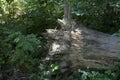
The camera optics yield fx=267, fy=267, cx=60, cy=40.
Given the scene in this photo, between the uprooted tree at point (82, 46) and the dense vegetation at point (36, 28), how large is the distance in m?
0.15

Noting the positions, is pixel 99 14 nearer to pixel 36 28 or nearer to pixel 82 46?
pixel 36 28

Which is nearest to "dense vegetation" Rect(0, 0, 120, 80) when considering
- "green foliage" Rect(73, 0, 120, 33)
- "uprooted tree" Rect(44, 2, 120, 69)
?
"green foliage" Rect(73, 0, 120, 33)

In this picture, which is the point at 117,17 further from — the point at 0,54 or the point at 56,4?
the point at 0,54

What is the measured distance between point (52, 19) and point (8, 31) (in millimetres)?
1010

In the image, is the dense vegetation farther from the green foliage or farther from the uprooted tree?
the uprooted tree

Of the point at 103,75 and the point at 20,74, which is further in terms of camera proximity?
the point at 20,74

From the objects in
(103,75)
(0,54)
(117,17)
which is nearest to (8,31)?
(0,54)

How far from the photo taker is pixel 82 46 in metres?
3.93

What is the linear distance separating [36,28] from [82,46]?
122cm

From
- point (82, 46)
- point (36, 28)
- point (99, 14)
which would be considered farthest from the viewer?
point (99, 14)

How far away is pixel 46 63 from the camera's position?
3.94 metres

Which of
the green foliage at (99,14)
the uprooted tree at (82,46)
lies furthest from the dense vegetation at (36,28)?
the uprooted tree at (82,46)

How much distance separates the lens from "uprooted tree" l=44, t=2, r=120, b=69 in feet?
12.1

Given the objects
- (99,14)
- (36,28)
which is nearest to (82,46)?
(36,28)
